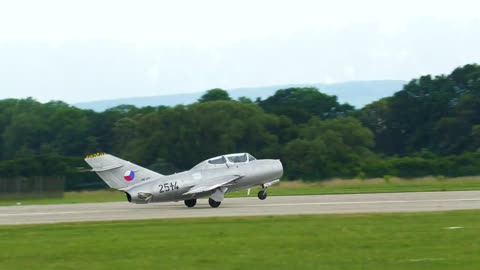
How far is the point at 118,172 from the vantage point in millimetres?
35344

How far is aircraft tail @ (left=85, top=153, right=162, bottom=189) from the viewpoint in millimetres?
35281

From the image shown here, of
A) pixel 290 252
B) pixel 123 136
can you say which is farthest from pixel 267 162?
pixel 123 136

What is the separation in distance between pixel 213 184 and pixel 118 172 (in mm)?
3922

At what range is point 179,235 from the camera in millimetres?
23156

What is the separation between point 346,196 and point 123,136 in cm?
5645

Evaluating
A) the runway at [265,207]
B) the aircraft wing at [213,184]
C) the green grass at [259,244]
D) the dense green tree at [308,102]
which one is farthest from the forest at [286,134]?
the green grass at [259,244]

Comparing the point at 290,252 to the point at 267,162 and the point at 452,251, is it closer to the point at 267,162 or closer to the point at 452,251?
the point at 452,251

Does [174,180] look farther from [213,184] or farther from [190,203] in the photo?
[190,203]

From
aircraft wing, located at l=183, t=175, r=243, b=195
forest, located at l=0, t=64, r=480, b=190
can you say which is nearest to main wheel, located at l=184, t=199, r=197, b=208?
aircraft wing, located at l=183, t=175, r=243, b=195

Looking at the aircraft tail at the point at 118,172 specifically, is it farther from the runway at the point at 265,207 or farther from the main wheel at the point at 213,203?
the main wheel at the point at 213,203

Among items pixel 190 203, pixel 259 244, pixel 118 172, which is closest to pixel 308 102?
pixel 190 203

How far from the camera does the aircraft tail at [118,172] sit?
3528cm

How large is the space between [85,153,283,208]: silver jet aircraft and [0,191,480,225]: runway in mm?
593

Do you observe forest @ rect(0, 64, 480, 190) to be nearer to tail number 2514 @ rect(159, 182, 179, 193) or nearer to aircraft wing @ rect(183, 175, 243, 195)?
→ aircraft wing @ rect(183, 175, 243, 195)
